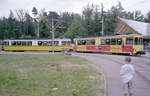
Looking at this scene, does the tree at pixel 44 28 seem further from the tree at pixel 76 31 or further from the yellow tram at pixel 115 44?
the yellow tram at pixel 115 44

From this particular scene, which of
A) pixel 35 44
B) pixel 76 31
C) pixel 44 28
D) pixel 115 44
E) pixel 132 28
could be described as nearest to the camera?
pixel 115 44

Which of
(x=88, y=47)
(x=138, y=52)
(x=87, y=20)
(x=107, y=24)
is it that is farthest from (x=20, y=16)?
(x=138, y=52)

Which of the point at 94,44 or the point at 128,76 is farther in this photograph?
the point at 94,44

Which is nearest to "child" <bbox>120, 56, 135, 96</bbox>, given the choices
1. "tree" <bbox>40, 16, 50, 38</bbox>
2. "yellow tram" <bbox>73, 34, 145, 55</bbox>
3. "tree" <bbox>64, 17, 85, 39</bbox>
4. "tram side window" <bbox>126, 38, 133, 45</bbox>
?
"yellow tram" <bbox>73, 34, 145, 55</bbox>

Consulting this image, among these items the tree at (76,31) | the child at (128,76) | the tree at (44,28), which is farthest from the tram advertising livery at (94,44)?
the tree at (44,28)

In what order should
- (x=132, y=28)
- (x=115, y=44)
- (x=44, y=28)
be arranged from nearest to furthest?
(x=115, y=44) < (x=132, y=28) < (x=44, y=28)

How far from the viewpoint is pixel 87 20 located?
6000 cm

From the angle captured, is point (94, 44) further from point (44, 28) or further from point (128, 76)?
point (44, 28)

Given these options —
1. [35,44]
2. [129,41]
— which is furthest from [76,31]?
[129,41]

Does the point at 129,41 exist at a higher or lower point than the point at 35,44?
higher

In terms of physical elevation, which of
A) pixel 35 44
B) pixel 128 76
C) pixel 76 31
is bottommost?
pixel 128 76

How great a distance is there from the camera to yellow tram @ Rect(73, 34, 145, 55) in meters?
21.9

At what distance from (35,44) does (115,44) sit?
63.7 ft

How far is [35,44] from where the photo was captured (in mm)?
36094
